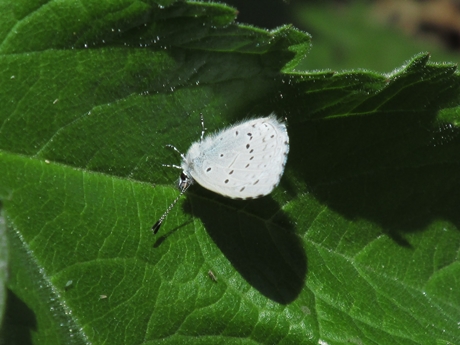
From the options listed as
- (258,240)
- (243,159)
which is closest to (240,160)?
(243,159)

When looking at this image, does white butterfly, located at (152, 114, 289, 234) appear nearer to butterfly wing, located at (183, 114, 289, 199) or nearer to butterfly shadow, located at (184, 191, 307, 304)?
butterfly wing, located at (183, 114, 289, 199)

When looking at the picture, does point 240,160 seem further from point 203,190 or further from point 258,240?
point 258,240

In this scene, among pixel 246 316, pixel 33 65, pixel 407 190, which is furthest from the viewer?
pixel 407 190

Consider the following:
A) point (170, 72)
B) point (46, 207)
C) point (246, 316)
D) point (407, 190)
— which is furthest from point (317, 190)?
point (46, 207)

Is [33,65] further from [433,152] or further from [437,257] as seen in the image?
[437,257]

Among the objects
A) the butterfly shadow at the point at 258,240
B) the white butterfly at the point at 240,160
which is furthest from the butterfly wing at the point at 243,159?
the butterfly shadow at the point at 258,240

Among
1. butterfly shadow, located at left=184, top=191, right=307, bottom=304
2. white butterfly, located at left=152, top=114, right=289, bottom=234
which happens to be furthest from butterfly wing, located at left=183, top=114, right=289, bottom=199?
butterfly shadow, located at left=184, top=191, right=307, bottom=304

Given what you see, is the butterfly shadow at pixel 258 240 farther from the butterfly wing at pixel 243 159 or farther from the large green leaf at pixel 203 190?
the butterfly wing at pixel 243 159
